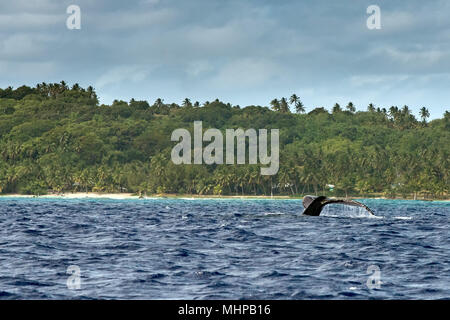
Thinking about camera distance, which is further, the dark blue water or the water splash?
the water splash

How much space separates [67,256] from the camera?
34.1m

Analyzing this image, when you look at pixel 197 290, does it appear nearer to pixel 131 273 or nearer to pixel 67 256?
pixel 131 273

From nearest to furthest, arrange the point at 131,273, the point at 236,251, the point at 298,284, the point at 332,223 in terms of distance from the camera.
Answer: the point at 298,284 → the point at 131,273 → the point at 236,251 → the point at 332,223

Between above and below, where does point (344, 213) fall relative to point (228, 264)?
above

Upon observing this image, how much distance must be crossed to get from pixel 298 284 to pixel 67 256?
12.9 meters

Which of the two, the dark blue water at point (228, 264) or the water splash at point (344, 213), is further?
the water splash at point (344, 213)

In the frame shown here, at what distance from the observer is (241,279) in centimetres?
2694

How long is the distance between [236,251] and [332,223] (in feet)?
73.9

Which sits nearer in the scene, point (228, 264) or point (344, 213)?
point (228, 264)
